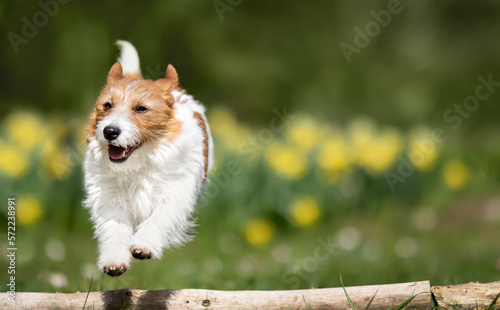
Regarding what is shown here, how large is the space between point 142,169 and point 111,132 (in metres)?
0.21

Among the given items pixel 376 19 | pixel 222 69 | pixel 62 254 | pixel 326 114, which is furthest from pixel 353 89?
pixel 62 254

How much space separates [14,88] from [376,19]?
8.50 m

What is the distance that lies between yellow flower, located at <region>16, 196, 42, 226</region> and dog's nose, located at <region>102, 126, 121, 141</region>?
3699mm

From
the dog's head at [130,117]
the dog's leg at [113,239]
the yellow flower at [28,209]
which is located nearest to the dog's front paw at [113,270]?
the dog's leg at [113,239]

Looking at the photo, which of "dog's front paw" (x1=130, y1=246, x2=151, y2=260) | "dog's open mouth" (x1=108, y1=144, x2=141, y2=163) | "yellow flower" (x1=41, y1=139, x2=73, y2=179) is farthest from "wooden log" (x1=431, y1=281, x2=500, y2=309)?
"yellow flower" (x1=41, y1=139, x2=73, y2=179)

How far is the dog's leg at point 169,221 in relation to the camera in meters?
1.77

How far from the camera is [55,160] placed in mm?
4887

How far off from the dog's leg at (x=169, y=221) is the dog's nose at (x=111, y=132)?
0.28 metres

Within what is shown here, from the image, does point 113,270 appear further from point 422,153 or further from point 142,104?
point 422,153

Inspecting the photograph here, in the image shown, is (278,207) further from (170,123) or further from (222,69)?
(222,69)

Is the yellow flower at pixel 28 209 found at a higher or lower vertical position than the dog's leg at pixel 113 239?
lower

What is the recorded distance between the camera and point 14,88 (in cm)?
648

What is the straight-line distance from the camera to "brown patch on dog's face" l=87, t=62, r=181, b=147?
5.81 feet

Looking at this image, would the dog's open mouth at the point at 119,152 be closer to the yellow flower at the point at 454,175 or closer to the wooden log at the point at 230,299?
the wooden log at the point at 230,299
